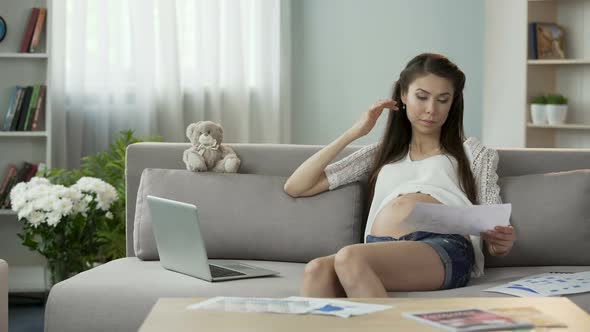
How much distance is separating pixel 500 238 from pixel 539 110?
2.49m

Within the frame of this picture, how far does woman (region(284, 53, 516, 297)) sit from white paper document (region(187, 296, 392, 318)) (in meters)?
0.52

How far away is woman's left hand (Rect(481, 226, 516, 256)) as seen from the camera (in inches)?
103

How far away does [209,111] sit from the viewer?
5.12m

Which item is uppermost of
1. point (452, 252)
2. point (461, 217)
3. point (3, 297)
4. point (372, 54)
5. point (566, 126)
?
point (372, 54)

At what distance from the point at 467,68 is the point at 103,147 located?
208 centimetres

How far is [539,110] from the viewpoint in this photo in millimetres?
4969

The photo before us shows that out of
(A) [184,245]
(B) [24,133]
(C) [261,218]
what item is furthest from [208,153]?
(B) [24,133]

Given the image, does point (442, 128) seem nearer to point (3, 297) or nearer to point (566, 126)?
point (3, 297)

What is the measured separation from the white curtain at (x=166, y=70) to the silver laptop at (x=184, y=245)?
2.09 m

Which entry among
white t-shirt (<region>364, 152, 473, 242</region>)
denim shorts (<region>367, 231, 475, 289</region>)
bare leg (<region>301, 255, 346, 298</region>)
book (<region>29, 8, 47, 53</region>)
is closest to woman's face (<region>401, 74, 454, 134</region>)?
white t-shirt (<region>364, 152, 473, 242</region>)

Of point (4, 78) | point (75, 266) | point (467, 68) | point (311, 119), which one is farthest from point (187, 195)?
point (467, 68)

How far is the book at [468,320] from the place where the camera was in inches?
70.6

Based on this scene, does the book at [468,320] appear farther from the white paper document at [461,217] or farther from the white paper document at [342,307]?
the white paper document at [461,217]

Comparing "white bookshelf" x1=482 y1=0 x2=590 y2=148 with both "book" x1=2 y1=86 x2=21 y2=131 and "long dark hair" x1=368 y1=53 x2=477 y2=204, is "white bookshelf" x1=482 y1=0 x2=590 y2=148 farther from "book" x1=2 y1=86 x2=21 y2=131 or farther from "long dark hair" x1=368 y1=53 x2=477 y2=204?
"book" x1=2 y1=86 x2=21 y2=131
